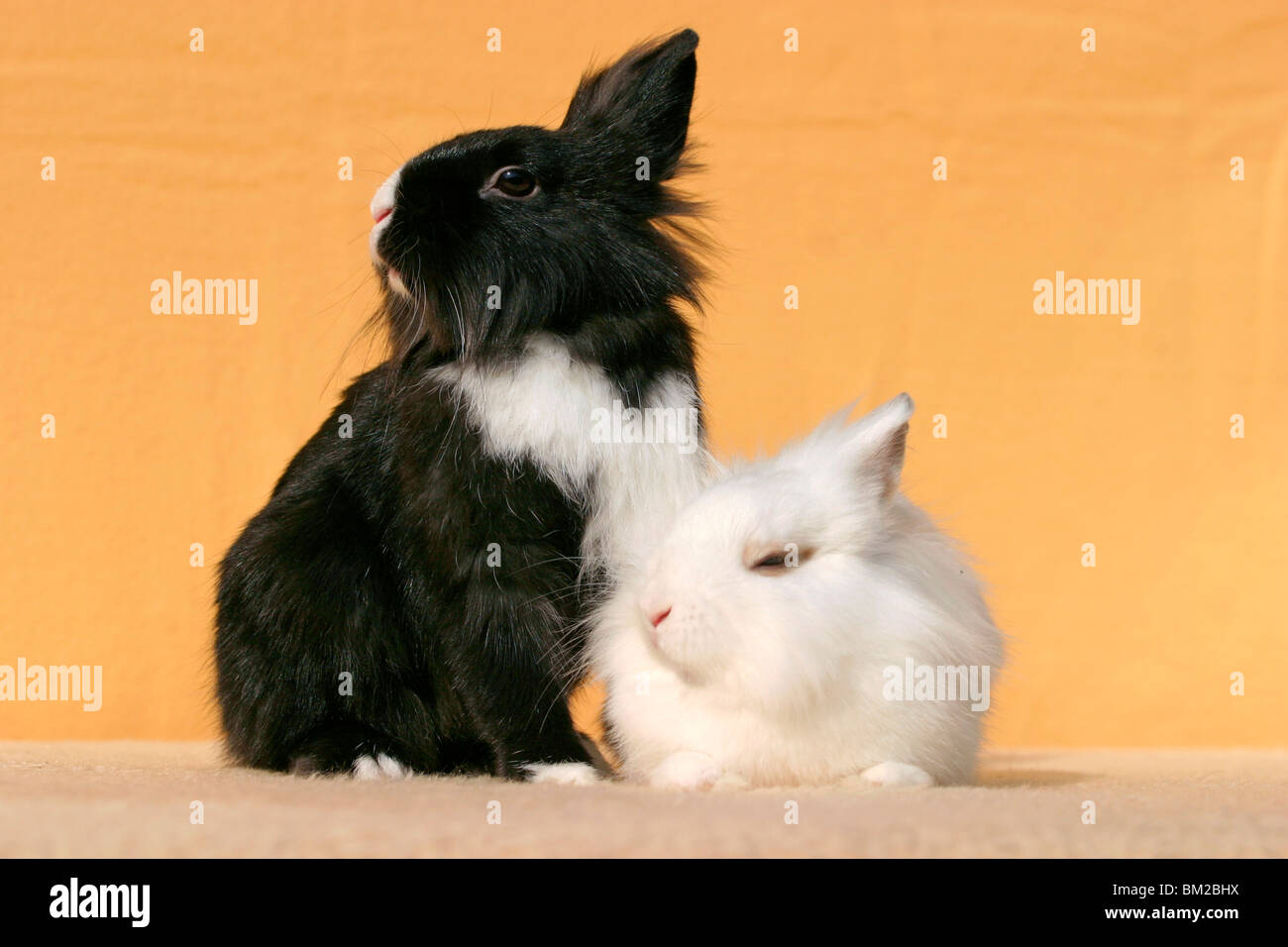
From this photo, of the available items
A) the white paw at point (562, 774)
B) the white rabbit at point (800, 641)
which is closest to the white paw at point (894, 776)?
the white rabbit at point (800, 641)

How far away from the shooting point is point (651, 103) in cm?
222

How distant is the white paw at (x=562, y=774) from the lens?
1.95 metres

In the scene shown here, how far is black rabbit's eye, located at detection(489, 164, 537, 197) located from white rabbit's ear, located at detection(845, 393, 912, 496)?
584mm

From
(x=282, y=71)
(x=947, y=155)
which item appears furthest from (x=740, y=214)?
(x=282, y=71)

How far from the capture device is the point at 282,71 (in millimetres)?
3559

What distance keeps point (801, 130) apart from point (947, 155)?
37 cm

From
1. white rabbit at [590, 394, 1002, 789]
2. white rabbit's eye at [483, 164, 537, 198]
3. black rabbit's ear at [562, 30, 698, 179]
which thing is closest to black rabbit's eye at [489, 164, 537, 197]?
white rabbit's eye at [483, 164, 537, 198]

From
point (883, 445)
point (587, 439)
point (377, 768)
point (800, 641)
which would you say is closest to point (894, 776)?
point (800, 641)

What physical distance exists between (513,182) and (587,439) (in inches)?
15.2

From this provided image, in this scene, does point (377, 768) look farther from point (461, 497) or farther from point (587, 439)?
point (587, 439)

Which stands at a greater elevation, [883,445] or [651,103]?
[651,103]

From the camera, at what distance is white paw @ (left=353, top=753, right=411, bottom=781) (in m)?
2.09

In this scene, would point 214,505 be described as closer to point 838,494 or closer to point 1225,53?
point 838,494

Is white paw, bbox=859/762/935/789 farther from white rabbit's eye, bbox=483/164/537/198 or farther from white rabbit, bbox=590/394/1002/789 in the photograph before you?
white rabbit's eye, bbox=483/164/537/198
